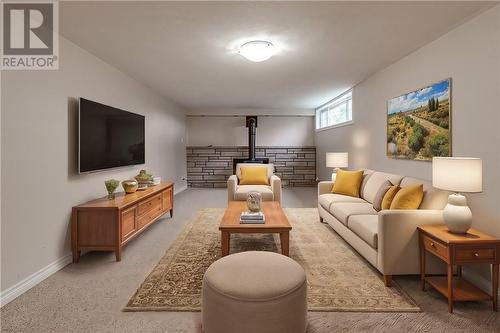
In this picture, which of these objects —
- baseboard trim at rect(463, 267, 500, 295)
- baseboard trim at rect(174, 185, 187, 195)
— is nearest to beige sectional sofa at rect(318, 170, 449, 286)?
baseboard trim at rect(463, 267, 500, 295)

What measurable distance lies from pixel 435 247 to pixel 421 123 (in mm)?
1648

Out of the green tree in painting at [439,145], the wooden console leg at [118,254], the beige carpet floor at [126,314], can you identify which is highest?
the green tree in painting at [439,145]

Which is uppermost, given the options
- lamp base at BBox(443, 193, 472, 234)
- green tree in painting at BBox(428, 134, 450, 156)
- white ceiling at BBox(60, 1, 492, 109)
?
white ceiling at BBox(60, 1, 492, 109)

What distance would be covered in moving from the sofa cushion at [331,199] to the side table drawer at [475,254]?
5.46 ft

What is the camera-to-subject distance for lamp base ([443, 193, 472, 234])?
198cm

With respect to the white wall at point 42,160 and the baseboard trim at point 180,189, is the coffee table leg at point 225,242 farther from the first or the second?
the baseboard trim at point 180,189

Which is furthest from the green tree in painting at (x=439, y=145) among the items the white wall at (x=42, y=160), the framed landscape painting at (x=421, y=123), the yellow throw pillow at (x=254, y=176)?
the white wall at (x=42, y=160)

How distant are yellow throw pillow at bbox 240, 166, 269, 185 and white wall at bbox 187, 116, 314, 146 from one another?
121 inches

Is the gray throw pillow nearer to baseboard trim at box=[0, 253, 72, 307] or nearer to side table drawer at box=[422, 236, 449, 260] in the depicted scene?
side table drawer at box=[422, 236, 449, 260]

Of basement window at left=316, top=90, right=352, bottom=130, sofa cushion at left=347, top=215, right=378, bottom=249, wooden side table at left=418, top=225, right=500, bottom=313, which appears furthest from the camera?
basement window at left=316, top=90, right=352, bottom=130

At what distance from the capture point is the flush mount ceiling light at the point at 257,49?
2.86m

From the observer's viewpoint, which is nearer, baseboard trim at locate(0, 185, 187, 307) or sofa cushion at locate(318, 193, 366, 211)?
baseboard trim at locate(0, 185, 187, 307)

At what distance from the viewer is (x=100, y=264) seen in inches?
105

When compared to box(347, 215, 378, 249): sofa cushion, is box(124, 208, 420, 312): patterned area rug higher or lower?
lower
